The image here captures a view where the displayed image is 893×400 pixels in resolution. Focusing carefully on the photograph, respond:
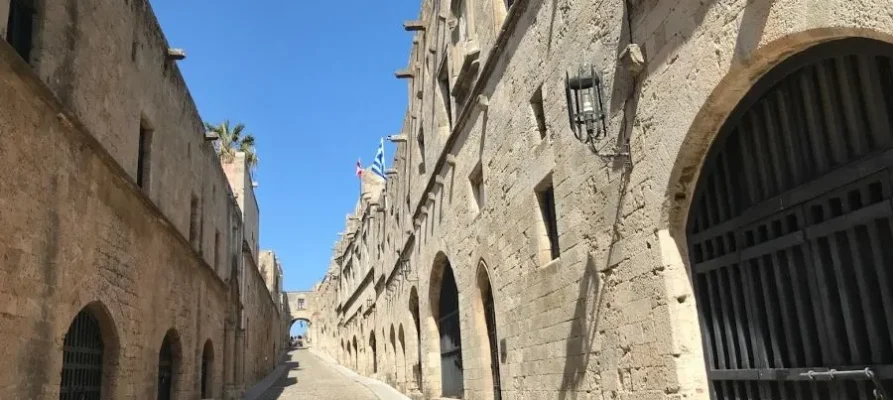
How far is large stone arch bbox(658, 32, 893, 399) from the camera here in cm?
360

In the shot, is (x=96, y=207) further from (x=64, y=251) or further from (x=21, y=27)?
(x=21, y=27)

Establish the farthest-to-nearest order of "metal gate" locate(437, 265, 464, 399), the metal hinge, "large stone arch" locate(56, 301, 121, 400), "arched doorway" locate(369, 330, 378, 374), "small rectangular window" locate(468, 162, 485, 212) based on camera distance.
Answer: "arched doorway" locate(369, 330, 378, 374), "metal gate" locate(437, 265, 464, 399), "small rectangular window" locate(468, 162, 485, 212), "large stone arch" locate(56, 301, 121, 400), the metal hinge

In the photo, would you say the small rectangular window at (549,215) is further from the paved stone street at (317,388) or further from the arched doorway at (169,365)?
the paved stone street at (317,388)

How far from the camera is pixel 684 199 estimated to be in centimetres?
484

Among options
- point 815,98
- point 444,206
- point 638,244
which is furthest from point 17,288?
point 444,206

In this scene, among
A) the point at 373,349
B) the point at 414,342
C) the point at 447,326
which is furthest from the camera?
the point at 373,349

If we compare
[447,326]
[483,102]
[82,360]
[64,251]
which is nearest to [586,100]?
[483,102]

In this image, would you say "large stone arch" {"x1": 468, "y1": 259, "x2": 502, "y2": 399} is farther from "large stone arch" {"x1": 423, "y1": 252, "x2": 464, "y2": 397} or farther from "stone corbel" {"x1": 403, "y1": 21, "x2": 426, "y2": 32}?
"stone corbel" {"x1": 403, "y1": 21, "x2": 426, "y2": 32}

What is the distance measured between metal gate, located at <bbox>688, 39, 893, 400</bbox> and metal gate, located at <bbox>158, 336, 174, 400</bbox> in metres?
9.28

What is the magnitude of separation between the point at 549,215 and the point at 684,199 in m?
2.98

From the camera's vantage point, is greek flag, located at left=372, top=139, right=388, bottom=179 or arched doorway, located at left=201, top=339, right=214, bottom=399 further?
greek flag, located at left=372, top=139, right=388, bottom=179

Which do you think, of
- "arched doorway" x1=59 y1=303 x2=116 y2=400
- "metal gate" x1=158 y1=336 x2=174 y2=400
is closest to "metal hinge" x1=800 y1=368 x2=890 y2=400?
"arched doorway" x1=59 y1=303 x2=116 y2=400

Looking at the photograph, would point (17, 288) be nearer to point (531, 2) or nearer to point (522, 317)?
point (522, 317)

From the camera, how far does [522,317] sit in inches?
322
